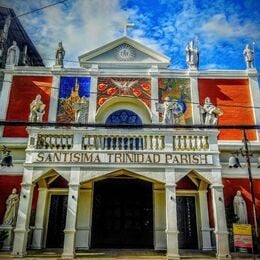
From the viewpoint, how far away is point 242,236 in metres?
8.62

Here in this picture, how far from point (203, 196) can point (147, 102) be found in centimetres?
478

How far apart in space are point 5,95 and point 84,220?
6.78m

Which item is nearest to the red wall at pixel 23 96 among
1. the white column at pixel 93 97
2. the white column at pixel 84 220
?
the white column at pixel 93 97

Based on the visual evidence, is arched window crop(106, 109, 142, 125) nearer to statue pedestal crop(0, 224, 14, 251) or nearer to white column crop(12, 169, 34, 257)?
white column crop(12, 169, 34, 257)

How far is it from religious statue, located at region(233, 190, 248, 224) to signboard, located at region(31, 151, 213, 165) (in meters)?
2.75

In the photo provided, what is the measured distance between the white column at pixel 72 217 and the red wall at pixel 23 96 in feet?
14.6

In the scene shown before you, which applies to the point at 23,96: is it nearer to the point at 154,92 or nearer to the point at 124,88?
the point at 124,88

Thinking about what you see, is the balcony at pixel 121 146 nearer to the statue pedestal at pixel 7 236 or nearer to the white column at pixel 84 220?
the white column at pixel 84 220

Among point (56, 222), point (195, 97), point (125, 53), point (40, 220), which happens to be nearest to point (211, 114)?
point (195, 97)

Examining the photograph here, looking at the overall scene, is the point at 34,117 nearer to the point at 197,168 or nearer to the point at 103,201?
the point at 103,201

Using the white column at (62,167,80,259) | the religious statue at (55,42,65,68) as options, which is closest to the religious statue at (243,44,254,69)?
the religious statue at (55,42,65,68)

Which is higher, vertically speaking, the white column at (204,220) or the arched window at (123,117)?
the arched window at (123,117)

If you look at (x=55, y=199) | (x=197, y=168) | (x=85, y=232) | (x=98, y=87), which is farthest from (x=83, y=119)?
(x=197, y=168)

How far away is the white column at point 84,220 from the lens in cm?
1081
